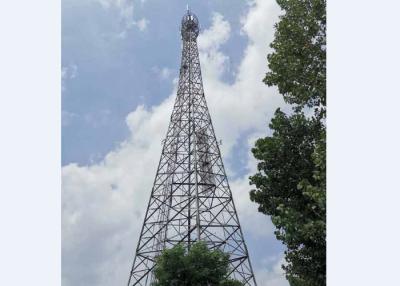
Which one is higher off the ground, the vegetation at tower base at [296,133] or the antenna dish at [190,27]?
the antenna dish at [190,27]

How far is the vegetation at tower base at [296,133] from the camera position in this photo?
9961mm

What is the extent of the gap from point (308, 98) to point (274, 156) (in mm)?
1438

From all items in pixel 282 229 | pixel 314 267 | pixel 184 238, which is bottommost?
pixel 314 267

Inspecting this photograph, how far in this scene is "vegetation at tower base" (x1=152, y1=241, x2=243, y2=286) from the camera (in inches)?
607

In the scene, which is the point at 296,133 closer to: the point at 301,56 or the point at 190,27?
the point at 301,56

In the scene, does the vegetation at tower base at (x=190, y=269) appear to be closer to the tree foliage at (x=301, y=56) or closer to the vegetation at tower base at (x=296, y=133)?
the vegetation at tower base at (x=296, y=133)

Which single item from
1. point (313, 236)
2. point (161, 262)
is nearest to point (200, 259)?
point (161, 262)

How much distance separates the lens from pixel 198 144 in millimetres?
24719

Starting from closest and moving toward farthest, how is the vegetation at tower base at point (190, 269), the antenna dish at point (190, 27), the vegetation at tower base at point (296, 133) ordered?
1. the vegetation at tower base at point (296, 133)
2. the vegetation at tower base at point (190, 269)
3. the antenna dish at point (190, 27)

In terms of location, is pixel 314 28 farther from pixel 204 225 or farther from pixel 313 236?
pixel 204 225

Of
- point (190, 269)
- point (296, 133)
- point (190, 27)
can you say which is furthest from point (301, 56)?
point (190, 27)

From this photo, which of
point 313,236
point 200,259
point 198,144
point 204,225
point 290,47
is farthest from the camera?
point 198,144

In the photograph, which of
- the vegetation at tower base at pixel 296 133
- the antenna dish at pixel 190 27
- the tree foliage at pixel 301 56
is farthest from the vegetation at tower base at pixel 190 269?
the antenna dish at pixel 190 27

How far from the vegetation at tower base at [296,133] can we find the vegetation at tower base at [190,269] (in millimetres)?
5423
